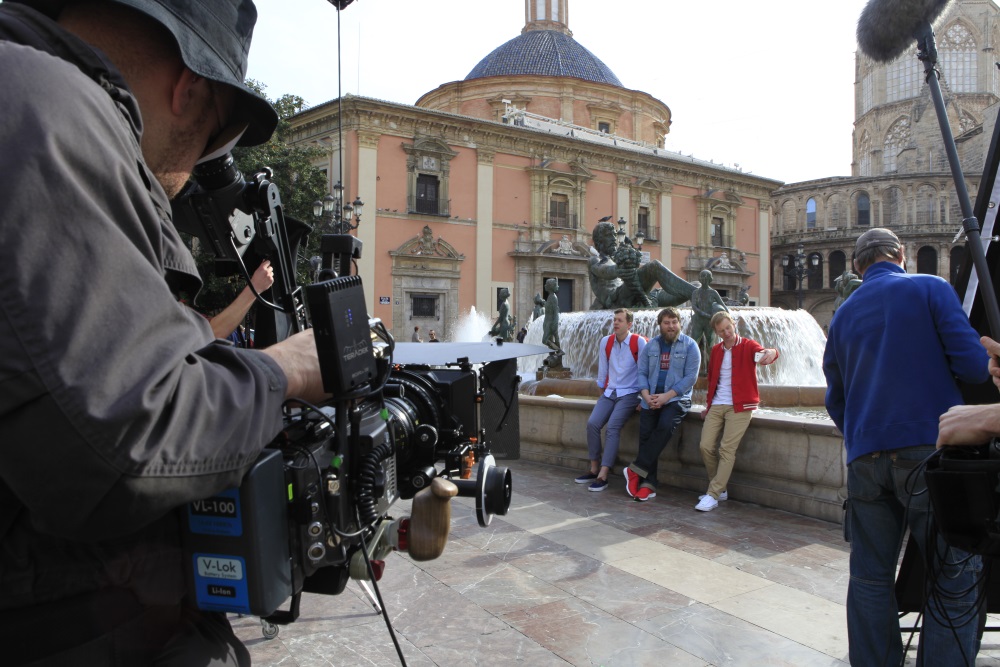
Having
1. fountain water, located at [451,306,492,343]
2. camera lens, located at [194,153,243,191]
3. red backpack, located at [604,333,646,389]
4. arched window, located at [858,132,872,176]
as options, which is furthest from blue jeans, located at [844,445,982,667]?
arched window, located at [858,132,872,176]

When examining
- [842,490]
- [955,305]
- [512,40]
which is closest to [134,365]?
[955,305]

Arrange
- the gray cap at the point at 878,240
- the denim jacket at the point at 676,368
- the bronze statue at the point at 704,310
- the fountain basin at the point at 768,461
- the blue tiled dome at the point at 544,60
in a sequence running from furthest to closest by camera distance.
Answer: the blue tiled dome at the point at 544,60, the bronze statue at the point at 704,310, the denim jacket at the point at 676,368, the fountain basin at the point at 768,461, the gray cap at the point at 878,240

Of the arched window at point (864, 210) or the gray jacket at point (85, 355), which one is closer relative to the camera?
the gray jacket at point (85, 355)

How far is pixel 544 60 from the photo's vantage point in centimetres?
4334

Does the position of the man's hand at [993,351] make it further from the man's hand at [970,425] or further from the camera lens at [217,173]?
the camera lens at [217,173]

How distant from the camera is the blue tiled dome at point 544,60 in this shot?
1693 inches

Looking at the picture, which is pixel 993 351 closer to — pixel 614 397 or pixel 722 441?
pixel 722 441

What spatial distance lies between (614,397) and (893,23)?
4.60m

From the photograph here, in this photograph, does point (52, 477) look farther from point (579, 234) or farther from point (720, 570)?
point (579, 234)

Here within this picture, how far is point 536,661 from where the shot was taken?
3.06 metres

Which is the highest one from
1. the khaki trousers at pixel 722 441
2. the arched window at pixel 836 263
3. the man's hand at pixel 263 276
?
the arched window at pixel 836 263

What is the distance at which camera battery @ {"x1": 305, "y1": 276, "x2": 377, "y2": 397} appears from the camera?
3.88ft

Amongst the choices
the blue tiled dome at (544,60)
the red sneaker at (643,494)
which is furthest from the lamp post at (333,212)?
the blue tiled dome at (544,60)

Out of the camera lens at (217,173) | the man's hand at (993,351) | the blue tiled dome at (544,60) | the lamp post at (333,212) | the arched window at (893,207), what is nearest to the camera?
the camera lens at (217,173)
